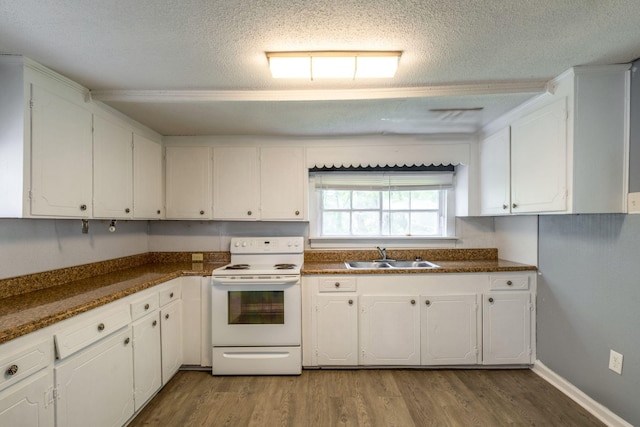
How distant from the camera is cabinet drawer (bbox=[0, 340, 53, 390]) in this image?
1.15m

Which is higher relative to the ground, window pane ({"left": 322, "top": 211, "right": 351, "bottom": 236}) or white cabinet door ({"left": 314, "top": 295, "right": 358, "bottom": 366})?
window pane ({"left": 322, "top": 211, "right": 351, "bottom": 236})

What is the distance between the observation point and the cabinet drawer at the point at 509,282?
2.48 metres

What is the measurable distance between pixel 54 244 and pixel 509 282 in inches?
140

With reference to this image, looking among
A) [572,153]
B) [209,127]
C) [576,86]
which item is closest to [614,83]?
[576,86]

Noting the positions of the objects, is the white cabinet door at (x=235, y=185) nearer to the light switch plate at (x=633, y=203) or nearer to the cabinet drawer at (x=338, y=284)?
the cabinet drawer at (x=338, y=284)

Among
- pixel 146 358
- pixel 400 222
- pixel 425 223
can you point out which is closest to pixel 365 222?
pixel 400 222

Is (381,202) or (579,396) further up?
(381,202)

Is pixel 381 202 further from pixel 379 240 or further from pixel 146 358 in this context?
pixel 146 358

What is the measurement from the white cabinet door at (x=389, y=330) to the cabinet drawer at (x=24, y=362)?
6.54 ft

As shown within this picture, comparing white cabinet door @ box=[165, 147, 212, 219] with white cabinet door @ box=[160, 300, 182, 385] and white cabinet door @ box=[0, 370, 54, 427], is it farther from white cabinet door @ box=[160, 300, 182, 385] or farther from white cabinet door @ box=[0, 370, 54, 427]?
white cabinet door @ box=[0, 370, 54, 427]

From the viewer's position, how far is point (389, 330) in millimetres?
2504

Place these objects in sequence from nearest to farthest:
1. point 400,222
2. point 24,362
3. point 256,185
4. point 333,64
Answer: point 24,362 < point 333,64 < point 256,185 < point 400,222

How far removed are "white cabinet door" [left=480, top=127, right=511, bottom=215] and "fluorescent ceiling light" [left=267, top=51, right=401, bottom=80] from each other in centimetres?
138

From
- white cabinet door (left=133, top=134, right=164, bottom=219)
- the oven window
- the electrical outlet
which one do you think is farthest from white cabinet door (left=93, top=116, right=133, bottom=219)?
the electrical outlet
